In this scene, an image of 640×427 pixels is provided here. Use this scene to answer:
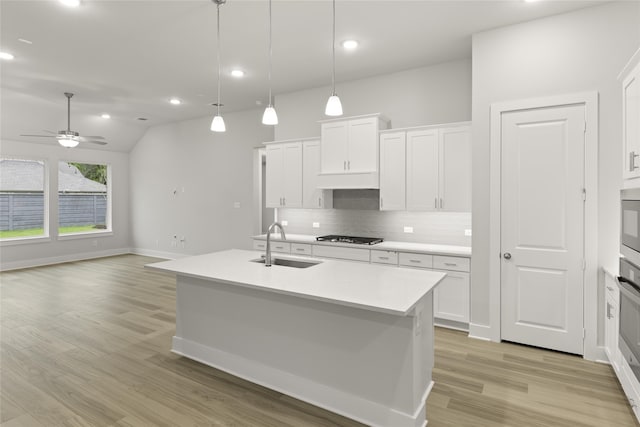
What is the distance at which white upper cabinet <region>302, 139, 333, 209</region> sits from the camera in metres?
5.05

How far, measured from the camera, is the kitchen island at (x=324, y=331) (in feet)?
7.09

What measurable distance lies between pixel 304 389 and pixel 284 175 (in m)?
3.43

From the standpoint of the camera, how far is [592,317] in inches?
124

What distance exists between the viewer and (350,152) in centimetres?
464

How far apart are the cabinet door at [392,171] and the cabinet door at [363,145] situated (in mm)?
106

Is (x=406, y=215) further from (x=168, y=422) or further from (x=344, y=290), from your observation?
(x=168, y=422)

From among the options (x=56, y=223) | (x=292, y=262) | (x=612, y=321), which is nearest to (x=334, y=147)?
(x=292, y=262)

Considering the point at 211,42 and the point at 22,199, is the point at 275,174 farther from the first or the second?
the point at 22,199

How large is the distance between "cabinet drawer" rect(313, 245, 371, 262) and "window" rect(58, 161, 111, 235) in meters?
6.70

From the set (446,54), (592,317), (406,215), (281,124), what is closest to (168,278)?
(281,124)

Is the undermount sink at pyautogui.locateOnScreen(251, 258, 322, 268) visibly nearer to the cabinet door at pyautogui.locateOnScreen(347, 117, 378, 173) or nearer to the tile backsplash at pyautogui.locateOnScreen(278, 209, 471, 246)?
the cabinet door at pyautogui.locateOnScreen(347, 117, 378, 173)

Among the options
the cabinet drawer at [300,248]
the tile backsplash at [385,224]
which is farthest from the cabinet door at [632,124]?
the cabinet drawer at [300,248]

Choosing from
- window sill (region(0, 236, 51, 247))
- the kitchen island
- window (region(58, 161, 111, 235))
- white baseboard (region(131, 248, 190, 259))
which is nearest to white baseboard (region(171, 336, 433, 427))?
the kitchen island

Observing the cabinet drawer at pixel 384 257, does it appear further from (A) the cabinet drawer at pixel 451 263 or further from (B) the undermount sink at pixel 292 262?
(B) the undermount sink at pixel 292 262
